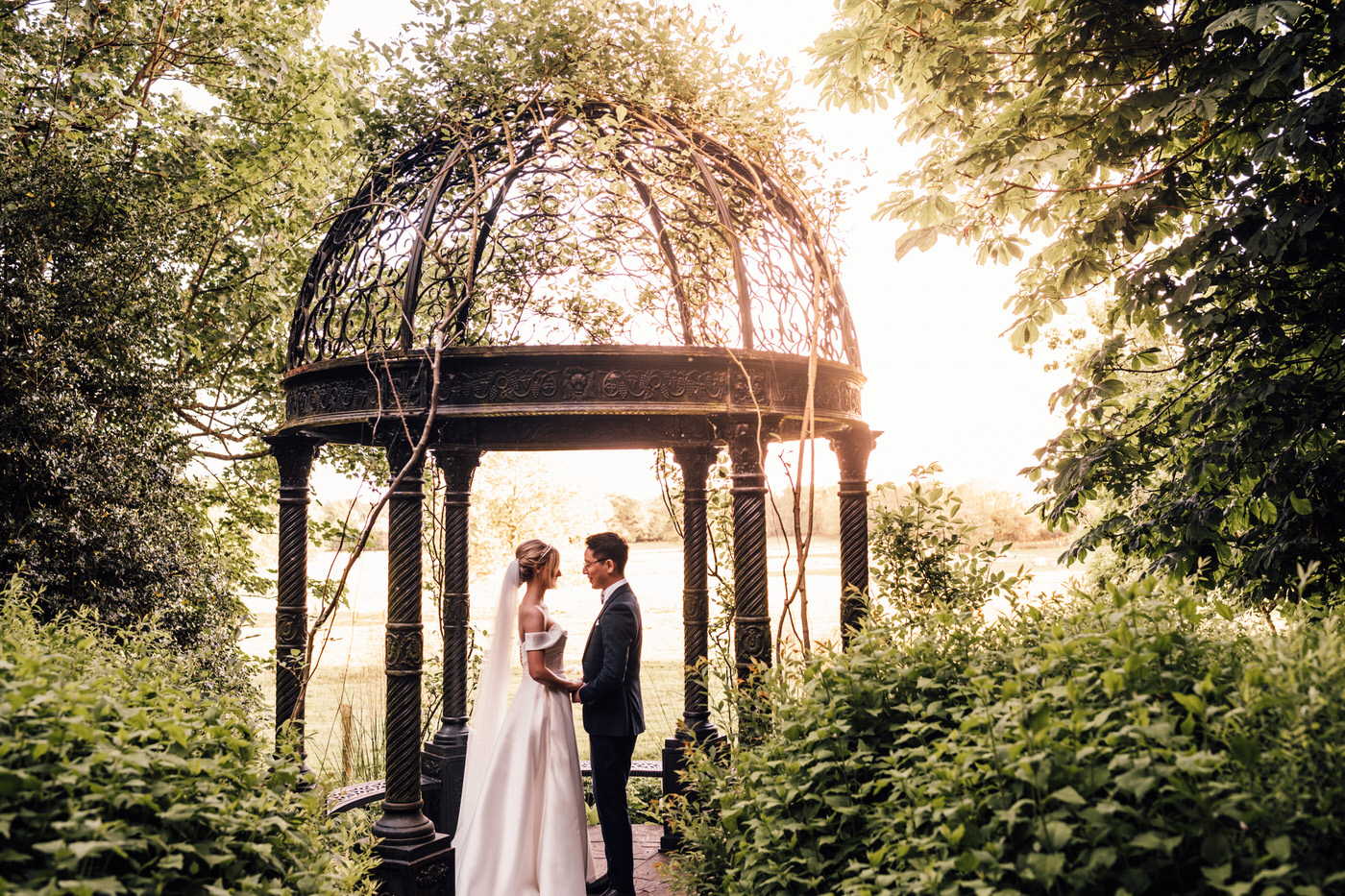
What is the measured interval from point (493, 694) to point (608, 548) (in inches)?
53.7

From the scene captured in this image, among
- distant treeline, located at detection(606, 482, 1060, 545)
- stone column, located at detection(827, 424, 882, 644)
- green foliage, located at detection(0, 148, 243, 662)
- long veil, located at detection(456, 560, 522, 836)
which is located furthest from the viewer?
distant treeline, located at detection(606, 482, 1060, 545)

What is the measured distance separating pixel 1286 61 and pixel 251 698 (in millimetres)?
9348

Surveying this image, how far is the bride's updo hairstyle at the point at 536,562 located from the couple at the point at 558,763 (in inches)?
1.4

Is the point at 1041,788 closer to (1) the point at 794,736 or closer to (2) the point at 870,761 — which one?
(2) the point at 870,761

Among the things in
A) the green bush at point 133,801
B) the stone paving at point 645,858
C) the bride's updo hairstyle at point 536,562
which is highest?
the bride's updo hairstyle at point 536,562

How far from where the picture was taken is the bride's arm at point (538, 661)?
514 centimetres

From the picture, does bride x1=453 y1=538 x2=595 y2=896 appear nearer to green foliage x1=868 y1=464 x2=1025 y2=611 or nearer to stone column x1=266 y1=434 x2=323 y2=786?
stone column x1=266 y1=434 x2=323 y2=786

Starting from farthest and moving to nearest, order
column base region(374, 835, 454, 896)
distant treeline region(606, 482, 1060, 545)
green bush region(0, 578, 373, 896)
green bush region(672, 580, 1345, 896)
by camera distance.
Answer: distant treeline region(606, 482, 1060, 545) < column base region(374, 835, 454, 896) < green bush region(0, 578, 373, 896) < green bush region(672, 580, 1345, 896)

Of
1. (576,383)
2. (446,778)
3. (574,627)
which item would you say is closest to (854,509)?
(576,383)

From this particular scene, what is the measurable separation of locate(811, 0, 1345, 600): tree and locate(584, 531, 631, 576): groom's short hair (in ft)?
8.15

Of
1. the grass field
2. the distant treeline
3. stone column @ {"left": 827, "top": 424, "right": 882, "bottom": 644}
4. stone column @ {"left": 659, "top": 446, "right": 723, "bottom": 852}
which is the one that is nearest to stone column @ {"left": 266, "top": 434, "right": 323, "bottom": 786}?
stone column @ {"left": 659, "top": 446, "right": 723, "bottom": 852}

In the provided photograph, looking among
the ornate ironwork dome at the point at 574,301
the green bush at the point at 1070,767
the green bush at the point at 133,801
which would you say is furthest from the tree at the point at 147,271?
the green bush at the point at 1070,767

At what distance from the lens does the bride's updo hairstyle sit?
17.6ft

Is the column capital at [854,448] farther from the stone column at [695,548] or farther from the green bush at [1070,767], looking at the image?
the green bush at [1070,767]
